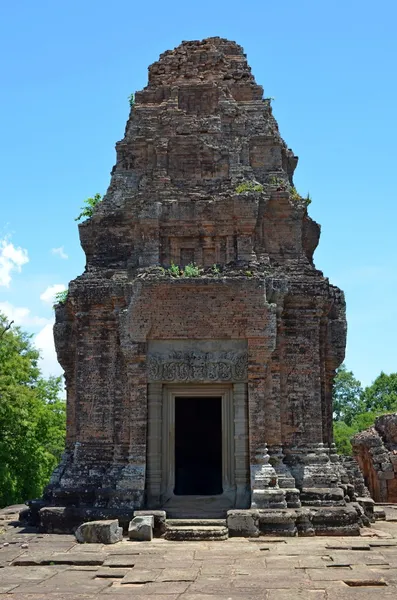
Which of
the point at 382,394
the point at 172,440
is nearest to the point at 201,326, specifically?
the point at 172,440

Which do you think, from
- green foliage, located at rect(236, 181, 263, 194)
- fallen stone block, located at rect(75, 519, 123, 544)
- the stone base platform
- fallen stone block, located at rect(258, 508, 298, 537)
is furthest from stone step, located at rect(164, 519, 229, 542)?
green foliage, located at rect(236, 181, 263, 194)

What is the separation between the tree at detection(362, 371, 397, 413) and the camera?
51.4 metres

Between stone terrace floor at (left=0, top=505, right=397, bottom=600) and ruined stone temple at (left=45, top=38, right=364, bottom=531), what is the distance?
4.70 ft

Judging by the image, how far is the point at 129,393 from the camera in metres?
13.1

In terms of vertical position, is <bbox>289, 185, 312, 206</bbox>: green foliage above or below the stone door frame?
above

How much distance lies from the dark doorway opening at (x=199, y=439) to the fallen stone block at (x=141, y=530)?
6.60 meters

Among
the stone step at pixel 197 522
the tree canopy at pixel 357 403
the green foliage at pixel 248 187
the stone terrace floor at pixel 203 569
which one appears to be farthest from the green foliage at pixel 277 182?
the tree canopy at pixel 357 403

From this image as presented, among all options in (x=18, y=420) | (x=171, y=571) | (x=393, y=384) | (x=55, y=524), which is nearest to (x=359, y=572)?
(x=171, y=571)

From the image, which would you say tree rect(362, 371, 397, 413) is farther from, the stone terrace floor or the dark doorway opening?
the stone terrace floor

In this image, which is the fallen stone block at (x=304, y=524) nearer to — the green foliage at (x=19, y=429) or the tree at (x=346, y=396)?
the green foliage at (x=19, y=429)

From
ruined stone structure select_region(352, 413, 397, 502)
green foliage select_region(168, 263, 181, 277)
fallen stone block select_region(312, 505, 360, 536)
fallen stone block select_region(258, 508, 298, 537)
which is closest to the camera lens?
fallen stone block select_region(258, 508, 298, 537)

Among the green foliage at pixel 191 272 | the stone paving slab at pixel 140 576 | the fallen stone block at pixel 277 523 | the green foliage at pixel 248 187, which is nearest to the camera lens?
the stone paving slab at pixel 140 576

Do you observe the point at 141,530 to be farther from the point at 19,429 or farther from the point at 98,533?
the point at 19,429

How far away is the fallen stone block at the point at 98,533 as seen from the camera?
34.7 feet
